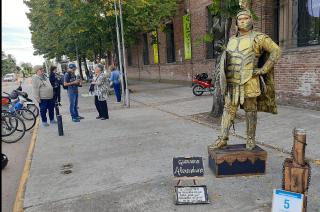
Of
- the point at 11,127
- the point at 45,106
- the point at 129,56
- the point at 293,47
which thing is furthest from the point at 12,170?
the point at 129,56

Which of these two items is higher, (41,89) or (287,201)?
(41,89)

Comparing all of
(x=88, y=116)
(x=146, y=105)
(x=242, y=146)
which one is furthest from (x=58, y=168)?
(x=146, y=105)

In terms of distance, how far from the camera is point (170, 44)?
2194 cm

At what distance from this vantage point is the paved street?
14.9ft

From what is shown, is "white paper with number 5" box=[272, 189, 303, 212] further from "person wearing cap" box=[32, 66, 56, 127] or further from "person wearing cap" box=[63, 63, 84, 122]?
"person wearing cap" box=[63, 63, 84, 122]

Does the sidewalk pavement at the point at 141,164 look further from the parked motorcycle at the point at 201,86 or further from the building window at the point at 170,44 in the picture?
the building window at the point at 170,44

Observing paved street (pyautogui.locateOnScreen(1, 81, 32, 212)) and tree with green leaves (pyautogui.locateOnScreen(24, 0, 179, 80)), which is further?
tree with green leaves (pyautogui.locateOnScreen(24, 0, 179, 80))

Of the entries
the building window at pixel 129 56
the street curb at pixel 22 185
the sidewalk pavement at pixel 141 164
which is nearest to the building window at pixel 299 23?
the sidewalk pavement at pixel 141 164

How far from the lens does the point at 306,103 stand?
9586 millimetres

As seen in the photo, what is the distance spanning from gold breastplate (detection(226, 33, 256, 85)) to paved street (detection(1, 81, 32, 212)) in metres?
3.64

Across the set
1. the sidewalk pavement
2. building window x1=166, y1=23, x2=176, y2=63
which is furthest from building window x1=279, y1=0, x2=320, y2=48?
building window x1=166, y1=23, x2=176, y2=63

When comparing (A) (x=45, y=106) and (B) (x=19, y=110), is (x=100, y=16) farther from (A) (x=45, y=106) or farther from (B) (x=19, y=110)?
(A) (x=45, y=106)

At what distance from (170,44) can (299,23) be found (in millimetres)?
12681

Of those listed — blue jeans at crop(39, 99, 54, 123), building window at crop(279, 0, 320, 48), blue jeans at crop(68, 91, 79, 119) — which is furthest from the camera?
blue jeans at crop(68, 91, 79, 119)
